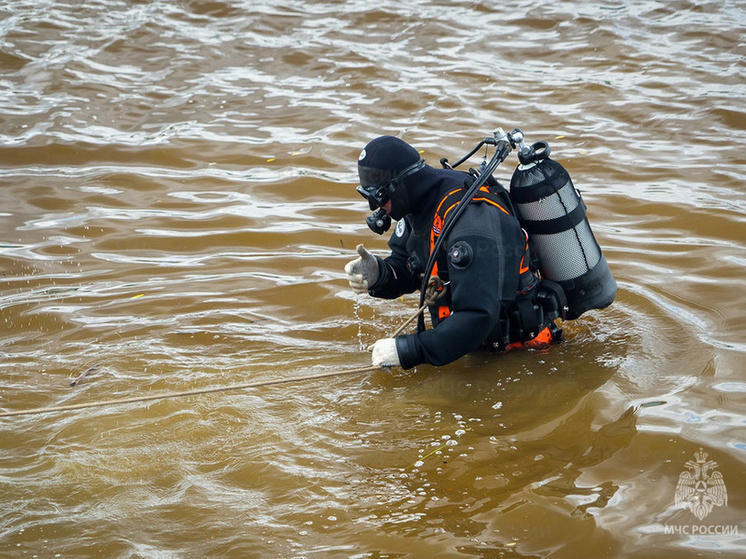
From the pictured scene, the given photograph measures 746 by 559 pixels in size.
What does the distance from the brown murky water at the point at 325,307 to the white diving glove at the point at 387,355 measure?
0.26 m

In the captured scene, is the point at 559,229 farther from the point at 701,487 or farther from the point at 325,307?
the point at 325,307

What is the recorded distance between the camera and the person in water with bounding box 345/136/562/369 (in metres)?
3.56

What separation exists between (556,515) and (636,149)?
19.3ft

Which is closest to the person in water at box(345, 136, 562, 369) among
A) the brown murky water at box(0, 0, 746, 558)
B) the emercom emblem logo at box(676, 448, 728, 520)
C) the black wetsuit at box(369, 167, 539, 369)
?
the black wetsuit at box(369, 167, 539, 369)

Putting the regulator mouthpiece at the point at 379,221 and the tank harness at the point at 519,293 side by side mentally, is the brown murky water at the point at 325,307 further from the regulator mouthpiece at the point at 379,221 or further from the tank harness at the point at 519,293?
the regulator mouthpiece at the point at 379,221

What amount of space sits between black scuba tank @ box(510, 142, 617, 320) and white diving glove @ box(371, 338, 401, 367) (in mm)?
909

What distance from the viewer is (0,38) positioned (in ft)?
36.1

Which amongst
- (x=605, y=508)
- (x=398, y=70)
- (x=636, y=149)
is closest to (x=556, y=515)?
(x=605, y=508)

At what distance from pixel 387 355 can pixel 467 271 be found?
555mm

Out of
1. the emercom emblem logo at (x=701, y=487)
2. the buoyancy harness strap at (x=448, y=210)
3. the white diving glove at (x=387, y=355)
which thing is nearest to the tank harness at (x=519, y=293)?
the buoyancy harness strap at (x=448, y=210)

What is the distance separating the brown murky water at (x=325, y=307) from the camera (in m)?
3.03

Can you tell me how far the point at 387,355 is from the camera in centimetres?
371

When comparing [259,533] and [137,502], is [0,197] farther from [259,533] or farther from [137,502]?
[259,533]

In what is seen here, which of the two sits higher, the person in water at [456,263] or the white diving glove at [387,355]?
the person in water at [456,263]
